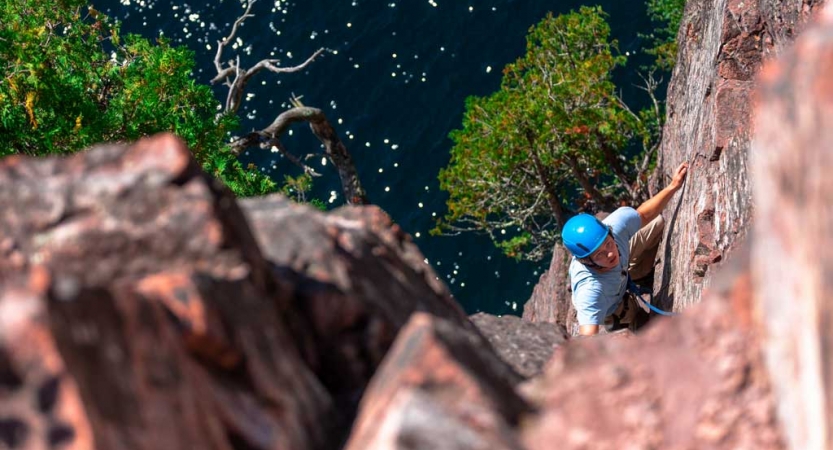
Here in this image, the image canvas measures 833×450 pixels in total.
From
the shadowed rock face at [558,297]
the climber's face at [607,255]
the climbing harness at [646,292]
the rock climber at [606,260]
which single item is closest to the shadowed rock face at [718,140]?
the climbing harness at [646,292]

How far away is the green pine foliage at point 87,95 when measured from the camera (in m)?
13.9

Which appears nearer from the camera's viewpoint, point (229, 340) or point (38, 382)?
point (38, 382)

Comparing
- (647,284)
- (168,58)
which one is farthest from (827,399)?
(168,58)

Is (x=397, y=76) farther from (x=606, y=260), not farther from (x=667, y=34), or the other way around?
(x=606, y=260)

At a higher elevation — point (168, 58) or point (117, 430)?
point (168, 58)

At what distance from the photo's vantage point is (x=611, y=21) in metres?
32.5

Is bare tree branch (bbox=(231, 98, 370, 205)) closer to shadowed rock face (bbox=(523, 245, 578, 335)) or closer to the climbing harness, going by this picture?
shadowed rock face (bbox=(523, 245, 578, 335))

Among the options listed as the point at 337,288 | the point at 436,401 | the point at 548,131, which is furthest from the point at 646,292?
the point at 436,401

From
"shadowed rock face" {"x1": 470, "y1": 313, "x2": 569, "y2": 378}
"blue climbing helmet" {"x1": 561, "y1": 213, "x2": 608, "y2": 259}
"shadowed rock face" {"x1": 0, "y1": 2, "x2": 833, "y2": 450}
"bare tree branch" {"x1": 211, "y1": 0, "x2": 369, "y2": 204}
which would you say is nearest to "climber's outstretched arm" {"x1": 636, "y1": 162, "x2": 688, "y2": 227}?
"blue climbing helmet" {"x1": 561, "y1": 213, "x2": 608, "y2": 259}

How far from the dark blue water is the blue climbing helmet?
17342 mm

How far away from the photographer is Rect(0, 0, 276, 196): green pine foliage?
1391 centimetres

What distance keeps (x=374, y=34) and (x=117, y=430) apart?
106ft

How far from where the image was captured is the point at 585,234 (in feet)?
37.7

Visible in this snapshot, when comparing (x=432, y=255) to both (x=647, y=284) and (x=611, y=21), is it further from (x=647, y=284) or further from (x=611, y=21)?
(x=647, y=284)
